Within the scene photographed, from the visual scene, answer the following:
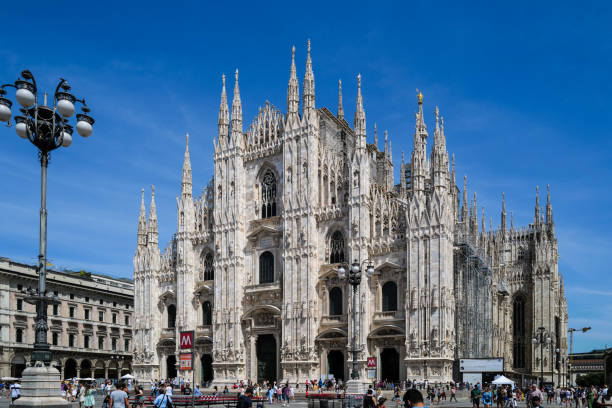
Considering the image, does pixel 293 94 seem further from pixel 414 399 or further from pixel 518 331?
pixel 414 399

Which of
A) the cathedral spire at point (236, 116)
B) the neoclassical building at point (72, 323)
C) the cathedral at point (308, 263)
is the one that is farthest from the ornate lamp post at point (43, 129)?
the neoclassical building at point (72, 323)

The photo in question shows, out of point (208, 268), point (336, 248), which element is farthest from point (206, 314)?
point (336, 248)

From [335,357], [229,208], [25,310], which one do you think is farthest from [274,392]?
[25,310]

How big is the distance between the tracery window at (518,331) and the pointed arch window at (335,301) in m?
34.1

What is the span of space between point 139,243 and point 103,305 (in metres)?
19.9

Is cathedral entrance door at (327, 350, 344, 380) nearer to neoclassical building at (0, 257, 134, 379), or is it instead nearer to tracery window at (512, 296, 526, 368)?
neoclassical building at (0, 257, 134, 379)

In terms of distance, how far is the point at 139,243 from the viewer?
2341 inches

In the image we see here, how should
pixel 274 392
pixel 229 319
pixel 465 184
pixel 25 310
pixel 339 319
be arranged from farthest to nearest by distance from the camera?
pixel 465 184, pixel 25 310, pixel 229 319, pixel 339 319, pixel 274 392

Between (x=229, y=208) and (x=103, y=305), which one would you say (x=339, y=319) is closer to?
(x=229, y=208)

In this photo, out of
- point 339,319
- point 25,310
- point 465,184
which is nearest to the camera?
point 339,319

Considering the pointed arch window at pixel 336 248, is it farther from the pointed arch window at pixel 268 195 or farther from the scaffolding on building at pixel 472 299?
the scaffolding on building at pixel 472 299

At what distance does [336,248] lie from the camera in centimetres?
5050

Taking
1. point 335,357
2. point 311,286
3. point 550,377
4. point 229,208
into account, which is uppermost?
point 229,208

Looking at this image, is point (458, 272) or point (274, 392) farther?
point (458, 272)
